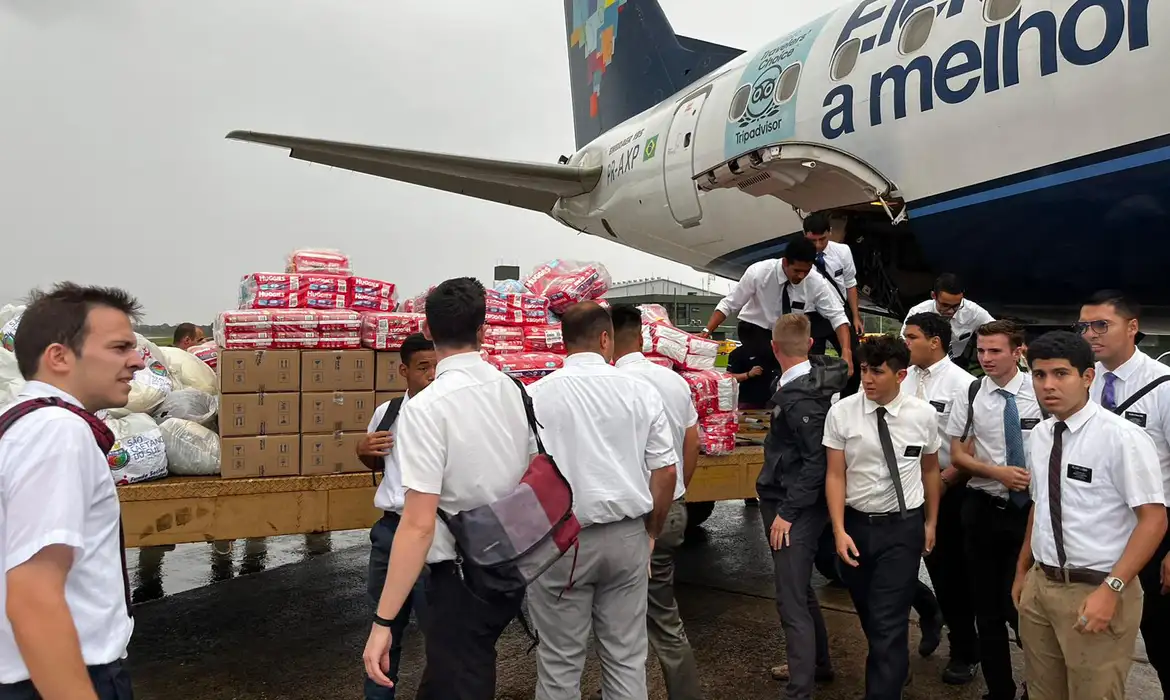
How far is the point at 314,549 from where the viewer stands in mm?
7348

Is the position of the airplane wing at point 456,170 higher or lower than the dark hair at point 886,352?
higher

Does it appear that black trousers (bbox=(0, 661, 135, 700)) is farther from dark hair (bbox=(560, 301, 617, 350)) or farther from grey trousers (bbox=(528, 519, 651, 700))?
dark hair (bbox=(560, 301, 617, 350))

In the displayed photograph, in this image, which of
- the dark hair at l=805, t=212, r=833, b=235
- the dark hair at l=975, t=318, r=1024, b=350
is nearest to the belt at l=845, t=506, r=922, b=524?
the dark hair at l=975, t=318, r=1024, b=350

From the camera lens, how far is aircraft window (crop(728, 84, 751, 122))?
318 inches

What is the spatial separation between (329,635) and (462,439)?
10.3 ft

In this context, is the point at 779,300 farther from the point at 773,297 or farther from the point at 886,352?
the point at 886,352

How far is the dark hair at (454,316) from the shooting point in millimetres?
2598

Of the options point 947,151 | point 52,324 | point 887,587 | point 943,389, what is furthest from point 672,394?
point 947,151

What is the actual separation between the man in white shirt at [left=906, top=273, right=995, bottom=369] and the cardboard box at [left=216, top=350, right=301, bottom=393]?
400cm

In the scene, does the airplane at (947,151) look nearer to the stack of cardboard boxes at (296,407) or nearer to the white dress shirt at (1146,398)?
the white dress shirt at (1146,398)

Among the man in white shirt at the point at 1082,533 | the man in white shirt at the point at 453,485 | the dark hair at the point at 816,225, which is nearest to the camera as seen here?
the man in white shirt at the point at 453,485

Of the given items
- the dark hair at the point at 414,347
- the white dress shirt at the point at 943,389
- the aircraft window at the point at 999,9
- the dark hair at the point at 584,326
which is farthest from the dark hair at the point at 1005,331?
the dark hair at the point at 414,347

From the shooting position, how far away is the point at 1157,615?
3428mm

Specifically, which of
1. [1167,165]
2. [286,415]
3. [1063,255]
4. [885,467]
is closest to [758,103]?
[1063,255]
